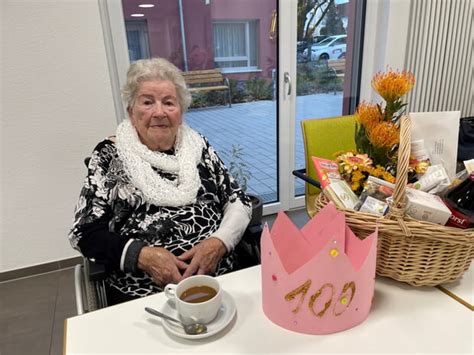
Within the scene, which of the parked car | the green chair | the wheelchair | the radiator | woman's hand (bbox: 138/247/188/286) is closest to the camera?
the wheelchair

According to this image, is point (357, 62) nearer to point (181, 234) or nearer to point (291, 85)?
point (291, 85)

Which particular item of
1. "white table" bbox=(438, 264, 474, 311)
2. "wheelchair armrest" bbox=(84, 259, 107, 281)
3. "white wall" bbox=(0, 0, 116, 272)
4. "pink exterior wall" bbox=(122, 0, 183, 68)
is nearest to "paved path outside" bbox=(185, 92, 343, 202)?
"pink exterior wall" bbox=(122, 0, 183, 68)

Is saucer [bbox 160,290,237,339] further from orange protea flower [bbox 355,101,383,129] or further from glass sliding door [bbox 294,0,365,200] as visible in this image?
glass sliding door [bbox 294,0,365,200]

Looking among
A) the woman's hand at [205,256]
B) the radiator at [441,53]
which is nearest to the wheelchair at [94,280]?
the woman's hand at [205,256]

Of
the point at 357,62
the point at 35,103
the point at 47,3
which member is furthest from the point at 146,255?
the point at 357,62

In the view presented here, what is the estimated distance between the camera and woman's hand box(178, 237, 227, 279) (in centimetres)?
124

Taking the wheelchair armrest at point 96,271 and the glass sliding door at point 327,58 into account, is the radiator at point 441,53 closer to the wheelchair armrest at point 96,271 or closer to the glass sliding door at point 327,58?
the glass sliding door at point 327,58

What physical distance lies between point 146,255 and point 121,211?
0.23 meters

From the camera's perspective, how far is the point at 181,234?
1.32 metres

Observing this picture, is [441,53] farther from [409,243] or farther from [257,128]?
[409,243]

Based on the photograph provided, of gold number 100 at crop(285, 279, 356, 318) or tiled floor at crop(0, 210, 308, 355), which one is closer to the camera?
gold number 100 at crop(285, 279, 356, 318)

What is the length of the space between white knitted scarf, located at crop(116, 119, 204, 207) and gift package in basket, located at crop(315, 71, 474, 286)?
618 millimetres

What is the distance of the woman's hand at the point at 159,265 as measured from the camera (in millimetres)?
1189

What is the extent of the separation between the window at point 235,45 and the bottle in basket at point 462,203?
2.05m
